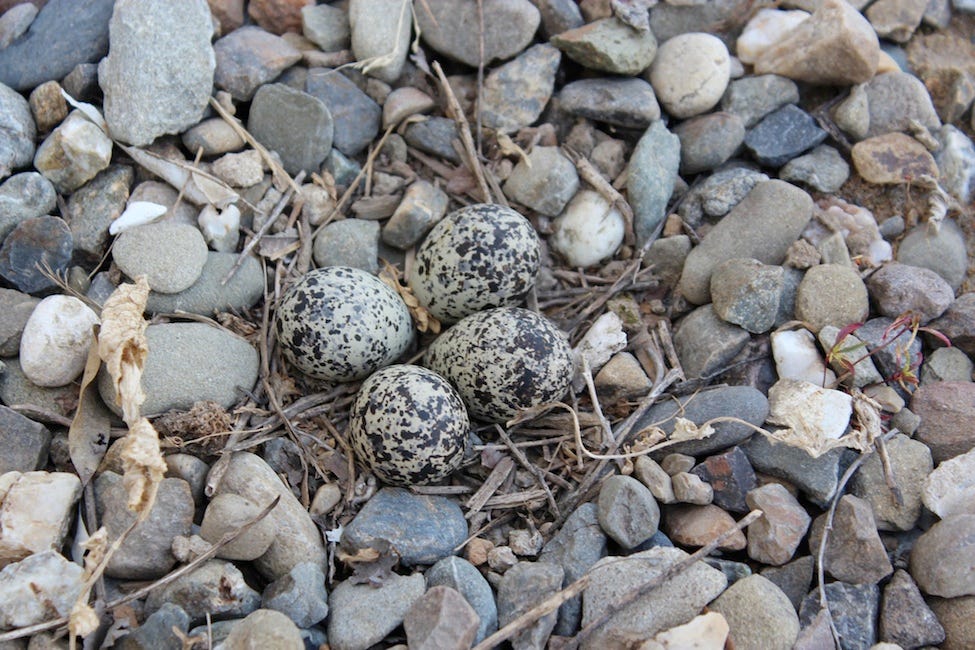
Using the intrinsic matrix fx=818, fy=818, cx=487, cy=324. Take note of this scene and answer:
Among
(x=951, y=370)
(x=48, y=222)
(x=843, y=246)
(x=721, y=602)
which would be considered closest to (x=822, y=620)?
(x=721, y=602)

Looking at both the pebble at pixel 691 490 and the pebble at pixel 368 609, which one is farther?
the pebble at pixel 691 490

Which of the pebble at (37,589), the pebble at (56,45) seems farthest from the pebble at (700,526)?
the pebble at (56,45)

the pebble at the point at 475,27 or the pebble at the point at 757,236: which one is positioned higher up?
the pebble at the point at 475,27

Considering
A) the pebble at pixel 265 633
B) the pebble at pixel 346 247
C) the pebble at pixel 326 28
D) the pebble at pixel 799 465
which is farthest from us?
the pebble at pixel 326 28

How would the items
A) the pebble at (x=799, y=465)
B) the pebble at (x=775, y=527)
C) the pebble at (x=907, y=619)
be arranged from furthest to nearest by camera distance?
1. the pebble at (x=799, y=465)
2. the pebble at (x=775, y=527)
3. the pebble at (x=907, y=619)

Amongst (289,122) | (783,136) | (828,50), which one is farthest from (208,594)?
(828,50)

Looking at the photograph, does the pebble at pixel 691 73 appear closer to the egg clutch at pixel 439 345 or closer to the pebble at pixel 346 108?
the egg clutch at pixel 439 345
